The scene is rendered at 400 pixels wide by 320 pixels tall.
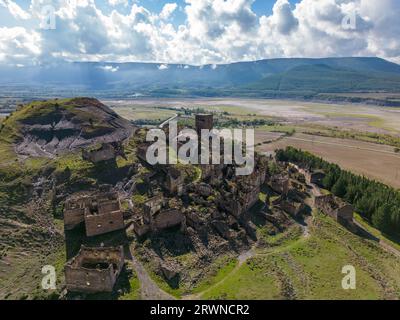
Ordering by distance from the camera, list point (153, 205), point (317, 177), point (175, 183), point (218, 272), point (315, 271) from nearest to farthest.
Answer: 1. point (218, 272)
2. point (315, 271)
3. point (153, 205)
4. point (175, 183)
5. point (317, 177)

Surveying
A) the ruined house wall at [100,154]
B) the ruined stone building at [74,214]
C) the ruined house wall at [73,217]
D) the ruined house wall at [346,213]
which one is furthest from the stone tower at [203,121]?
the ruined house wall at [73,217]

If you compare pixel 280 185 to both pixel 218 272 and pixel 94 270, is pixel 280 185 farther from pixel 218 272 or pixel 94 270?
pixel 94 270

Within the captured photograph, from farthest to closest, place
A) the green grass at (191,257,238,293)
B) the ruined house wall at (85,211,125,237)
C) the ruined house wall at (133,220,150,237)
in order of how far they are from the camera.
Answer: the ruined house wall at (133,220,150,237) → the ruined house wall at (85,211,125,237) → the green grass at (191,257,238,293)

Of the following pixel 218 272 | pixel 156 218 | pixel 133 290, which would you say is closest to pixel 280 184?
pixel 218 272

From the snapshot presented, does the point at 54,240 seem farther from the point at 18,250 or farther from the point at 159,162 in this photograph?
the point at 159,162

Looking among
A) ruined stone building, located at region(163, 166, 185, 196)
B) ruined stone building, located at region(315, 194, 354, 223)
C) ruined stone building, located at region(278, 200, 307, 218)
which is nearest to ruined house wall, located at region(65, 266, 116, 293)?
ruined stone building, located at region(163, 166, 185, 196)

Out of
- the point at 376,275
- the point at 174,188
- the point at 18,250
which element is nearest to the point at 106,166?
the point at 174,188

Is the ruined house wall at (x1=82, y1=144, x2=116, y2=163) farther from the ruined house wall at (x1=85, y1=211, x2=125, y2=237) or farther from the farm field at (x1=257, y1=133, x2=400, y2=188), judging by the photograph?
the farm field at (x1=257, y1=133, x2=400, y2=188)
